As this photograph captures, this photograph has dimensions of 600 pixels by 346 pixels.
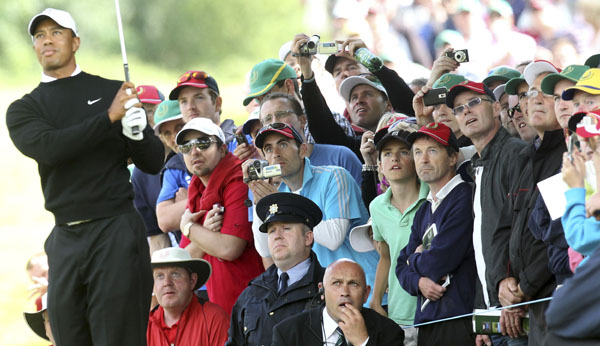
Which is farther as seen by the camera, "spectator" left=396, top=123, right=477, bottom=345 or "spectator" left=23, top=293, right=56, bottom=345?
"spectator" left=23, top=293, right=56, bottom=345

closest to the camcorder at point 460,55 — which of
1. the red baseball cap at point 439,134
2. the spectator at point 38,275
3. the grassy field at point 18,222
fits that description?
the red baseball cap at point 439,134

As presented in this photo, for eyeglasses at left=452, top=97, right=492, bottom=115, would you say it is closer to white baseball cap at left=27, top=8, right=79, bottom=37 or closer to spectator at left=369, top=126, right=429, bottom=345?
spectator at left=369, top=126, right=429, bottom=345

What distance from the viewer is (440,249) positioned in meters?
5.26

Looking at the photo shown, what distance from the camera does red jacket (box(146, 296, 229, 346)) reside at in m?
→ 6.13

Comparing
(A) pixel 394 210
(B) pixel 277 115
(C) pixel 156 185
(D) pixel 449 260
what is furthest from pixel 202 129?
(D) pixel 449 260

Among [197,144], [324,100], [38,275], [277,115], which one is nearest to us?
[197,144]

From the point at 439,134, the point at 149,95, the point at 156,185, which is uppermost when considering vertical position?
the point at 149,95

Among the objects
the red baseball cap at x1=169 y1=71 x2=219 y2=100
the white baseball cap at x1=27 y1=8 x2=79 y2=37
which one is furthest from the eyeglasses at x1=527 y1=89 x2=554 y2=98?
the red baseball cap at x1=169 y1=71 x2=219 y2=100

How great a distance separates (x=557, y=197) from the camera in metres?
4.52

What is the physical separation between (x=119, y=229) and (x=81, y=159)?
34cm

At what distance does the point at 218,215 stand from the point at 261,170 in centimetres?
48

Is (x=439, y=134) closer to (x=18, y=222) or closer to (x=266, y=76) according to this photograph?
(x=266, y=76)

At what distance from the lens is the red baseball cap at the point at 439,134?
18.1 feet

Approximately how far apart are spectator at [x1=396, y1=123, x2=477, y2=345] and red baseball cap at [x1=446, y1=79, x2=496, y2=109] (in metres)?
0.16
